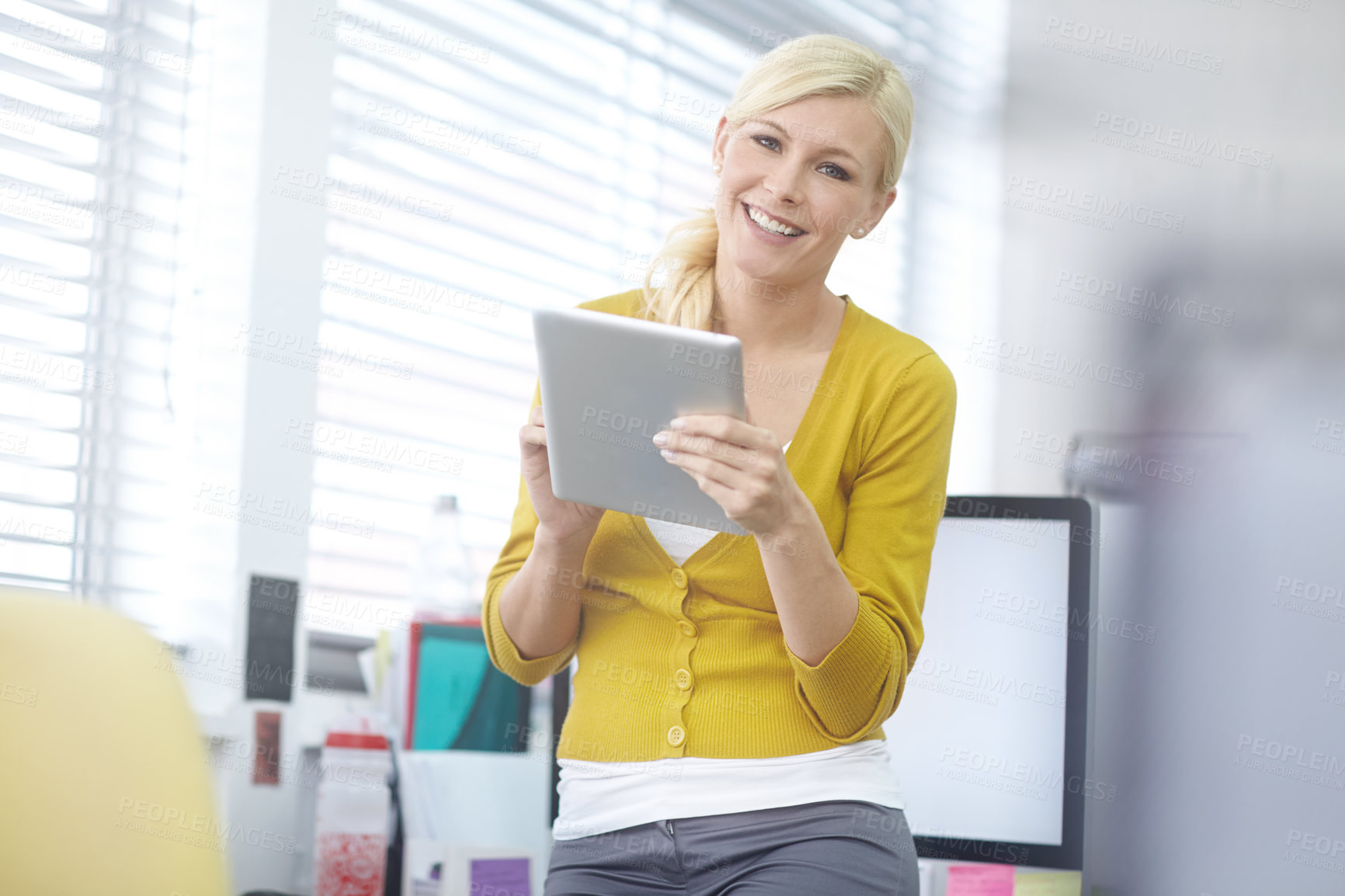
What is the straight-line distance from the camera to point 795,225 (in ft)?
3.70

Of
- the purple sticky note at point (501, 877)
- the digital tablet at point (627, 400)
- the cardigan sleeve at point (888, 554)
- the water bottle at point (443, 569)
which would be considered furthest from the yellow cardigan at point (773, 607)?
the water bottle at point (443, 569)

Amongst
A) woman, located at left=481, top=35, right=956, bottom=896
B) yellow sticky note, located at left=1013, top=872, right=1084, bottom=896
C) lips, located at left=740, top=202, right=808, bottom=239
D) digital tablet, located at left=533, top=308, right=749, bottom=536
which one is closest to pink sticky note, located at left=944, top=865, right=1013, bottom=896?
yellow sticky note, located at left=1013, top=872, right=1084, bottom=896

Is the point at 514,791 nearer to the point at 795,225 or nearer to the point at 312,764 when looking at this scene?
the point at 312,764

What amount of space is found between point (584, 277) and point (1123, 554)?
1.17 metres

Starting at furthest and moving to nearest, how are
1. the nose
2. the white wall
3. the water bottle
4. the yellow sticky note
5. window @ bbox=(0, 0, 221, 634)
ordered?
the white wall < the water bottle < the yellow sticky note < window @ bbox=(0, 0, 221, 634) < the nose

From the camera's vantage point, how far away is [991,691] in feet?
5.34

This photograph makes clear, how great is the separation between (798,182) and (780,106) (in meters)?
0.08

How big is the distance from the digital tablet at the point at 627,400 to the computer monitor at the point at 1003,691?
30.2 inches

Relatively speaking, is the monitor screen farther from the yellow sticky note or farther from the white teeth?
the white teeth

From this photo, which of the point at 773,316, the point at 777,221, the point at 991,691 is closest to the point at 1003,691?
the point at 991,691

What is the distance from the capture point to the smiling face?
1120 mm

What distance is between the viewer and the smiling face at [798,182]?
3.67ft

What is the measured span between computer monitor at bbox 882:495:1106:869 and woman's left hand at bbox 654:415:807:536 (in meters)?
0.77

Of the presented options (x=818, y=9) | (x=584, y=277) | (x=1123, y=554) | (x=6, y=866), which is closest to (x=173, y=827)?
(x=6, y=866)
